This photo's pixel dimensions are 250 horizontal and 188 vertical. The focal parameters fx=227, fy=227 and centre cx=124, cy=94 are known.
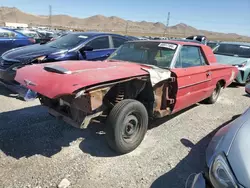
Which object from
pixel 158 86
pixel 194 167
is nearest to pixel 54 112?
pixel 158 86

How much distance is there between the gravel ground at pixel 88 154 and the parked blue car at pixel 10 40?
358cm

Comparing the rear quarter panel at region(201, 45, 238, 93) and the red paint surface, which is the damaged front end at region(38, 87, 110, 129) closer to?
the red paint surface

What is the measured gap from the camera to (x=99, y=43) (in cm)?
658

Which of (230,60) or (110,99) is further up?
(230,60)

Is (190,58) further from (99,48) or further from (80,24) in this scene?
(80,24)

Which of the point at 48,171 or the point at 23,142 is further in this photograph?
the point at 23,142

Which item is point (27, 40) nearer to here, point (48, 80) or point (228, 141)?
point (48, 80)

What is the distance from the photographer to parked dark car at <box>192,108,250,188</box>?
5.30ft

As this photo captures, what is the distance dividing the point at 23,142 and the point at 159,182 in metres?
2.11

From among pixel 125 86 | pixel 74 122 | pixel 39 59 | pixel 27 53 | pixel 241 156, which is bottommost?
pixel 74 122

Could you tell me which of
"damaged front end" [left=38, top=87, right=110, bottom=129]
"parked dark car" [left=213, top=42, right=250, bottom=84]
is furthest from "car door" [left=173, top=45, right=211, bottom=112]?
"parked dark car" [left=213, top=42, right=250, bottom=84]

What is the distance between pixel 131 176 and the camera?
2871mm

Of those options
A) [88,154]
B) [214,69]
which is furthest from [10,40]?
[214,69]

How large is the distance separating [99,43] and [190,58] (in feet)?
9.87
